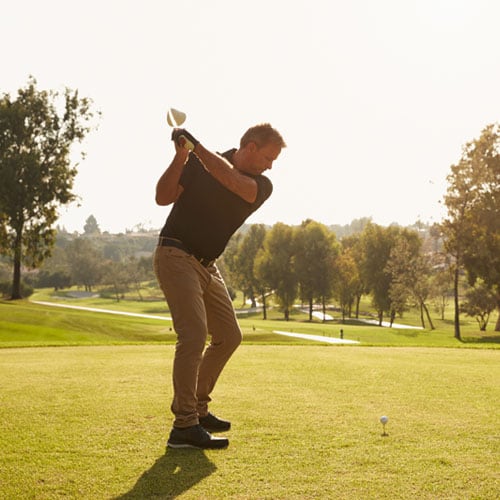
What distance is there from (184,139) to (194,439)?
2.28 m

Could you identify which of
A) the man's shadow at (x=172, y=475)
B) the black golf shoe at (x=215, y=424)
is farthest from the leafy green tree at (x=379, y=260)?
the man's shadow at (x=172, y=475)

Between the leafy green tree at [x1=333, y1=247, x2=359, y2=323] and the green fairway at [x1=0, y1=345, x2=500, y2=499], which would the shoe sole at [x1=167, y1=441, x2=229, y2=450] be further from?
the leafy green tree at [x1=333, y1=247, x2=359, y2=323]

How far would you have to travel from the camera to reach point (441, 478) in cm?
335

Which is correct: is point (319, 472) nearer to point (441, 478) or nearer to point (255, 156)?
point (441, 478)

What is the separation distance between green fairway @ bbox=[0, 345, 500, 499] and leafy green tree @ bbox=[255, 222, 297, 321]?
198 feet

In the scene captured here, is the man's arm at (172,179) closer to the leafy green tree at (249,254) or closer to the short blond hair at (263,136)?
the short blond hair at (263,136)

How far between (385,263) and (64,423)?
62239 mm

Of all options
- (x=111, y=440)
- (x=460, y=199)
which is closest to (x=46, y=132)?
(x=460, y=199)

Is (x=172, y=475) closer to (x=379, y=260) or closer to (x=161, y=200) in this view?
(x=161, y=200)

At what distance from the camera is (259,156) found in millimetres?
5043

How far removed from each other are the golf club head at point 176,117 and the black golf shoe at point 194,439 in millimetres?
2440

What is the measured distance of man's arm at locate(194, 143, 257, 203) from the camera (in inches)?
178

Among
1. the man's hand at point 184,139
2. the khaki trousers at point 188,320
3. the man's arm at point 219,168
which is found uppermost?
the man's hand at point 184,139

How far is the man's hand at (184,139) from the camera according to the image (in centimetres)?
446
